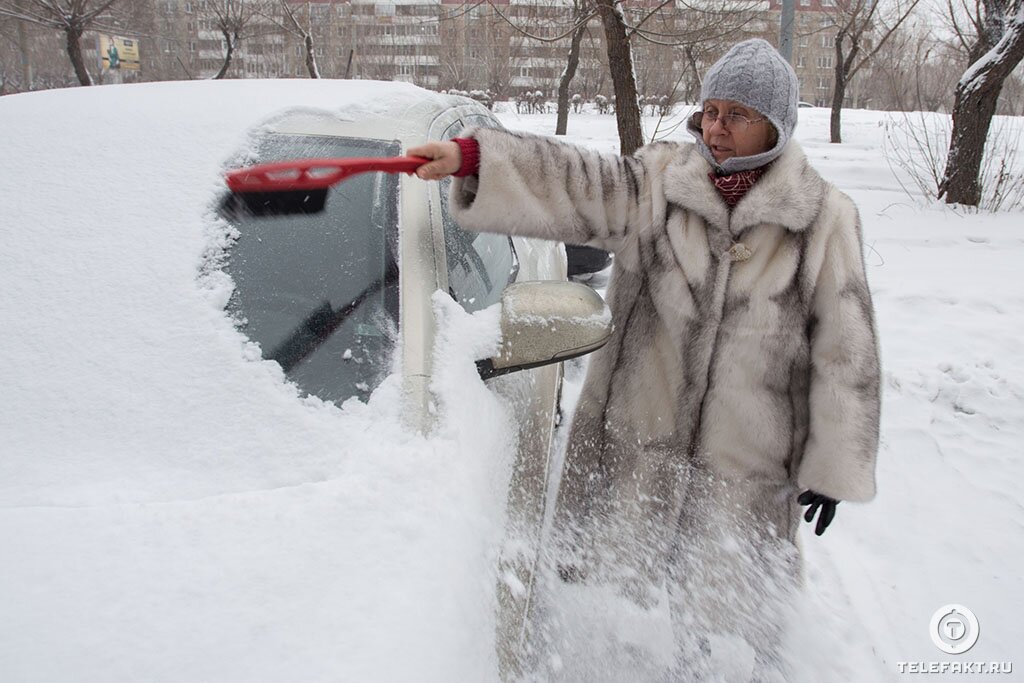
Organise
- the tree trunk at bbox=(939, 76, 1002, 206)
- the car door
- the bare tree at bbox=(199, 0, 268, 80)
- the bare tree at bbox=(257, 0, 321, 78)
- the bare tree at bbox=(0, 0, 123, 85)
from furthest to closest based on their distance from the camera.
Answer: the bare tree at bbox=(199, 0, 268, 80), the bare tree at bbox=(257, 0, 321, 78), the bare tree at bbox=(0, 0, 123, 85), the tree trunk at bbox=(939, 76, 1002, 206), the car door

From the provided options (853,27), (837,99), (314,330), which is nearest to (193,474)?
(314,330)

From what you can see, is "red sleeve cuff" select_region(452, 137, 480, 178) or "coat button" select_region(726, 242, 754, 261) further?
"coat button" select_region(726, 242, 754, 261)

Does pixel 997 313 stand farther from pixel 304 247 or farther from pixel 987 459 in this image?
pixel 304 247

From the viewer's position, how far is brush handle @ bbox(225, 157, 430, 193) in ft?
5.23

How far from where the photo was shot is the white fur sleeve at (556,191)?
172 cm

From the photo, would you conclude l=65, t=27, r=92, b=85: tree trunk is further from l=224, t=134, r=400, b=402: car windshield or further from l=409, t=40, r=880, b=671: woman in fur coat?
l=409, t=40, r=880, b=671: woman in fur coat

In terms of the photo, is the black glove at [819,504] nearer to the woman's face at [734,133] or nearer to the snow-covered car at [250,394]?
the snow-covered car at [250,394]

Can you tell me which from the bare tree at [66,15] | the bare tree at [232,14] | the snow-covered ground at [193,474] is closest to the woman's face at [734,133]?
the snow-covered ground at [193,474]

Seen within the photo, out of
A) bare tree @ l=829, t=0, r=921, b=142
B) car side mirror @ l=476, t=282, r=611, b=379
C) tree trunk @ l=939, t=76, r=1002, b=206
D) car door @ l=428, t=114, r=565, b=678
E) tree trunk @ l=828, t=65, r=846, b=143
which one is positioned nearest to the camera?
car door @ l=428, t=114, r=565, b=678

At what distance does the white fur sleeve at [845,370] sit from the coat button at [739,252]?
0.19 m

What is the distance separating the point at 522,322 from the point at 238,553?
0.74 m

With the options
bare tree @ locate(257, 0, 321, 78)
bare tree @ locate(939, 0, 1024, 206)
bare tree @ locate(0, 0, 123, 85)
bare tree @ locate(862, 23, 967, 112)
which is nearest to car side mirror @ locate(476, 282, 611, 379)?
bare tree @ locate(939, 0, 1024, 206)

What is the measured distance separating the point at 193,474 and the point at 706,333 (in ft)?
4.03

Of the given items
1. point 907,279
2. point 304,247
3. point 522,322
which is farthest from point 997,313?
point 304,247
